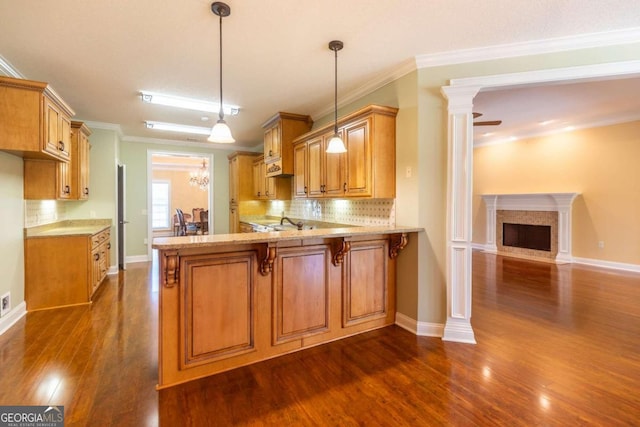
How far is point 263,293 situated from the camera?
8.00ft

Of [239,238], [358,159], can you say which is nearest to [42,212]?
[239,238]

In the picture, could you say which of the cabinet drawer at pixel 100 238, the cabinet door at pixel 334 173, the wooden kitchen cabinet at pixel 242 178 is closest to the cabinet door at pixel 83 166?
the cabinet drawer at pixel 100 238

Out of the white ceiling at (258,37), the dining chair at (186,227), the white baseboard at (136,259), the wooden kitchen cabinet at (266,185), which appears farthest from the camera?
the dining chair at (186,227)

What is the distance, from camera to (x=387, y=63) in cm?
305

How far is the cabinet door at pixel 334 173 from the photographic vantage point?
3.56 m

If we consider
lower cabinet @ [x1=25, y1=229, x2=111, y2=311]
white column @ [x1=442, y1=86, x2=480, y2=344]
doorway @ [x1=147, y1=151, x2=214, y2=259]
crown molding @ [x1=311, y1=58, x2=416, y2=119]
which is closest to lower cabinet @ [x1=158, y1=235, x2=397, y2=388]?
white column @ [x1=442, y1=86, x2=480, y2=344]

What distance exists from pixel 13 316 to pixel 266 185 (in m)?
3.95

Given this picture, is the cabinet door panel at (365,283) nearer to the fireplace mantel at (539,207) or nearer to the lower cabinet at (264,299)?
the lower cabinet at (264,299)

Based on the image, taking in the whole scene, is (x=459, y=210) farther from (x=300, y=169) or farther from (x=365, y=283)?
(x=300, y=169)

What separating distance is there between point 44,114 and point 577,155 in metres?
8.68

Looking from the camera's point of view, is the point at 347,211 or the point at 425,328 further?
the point at 347,211

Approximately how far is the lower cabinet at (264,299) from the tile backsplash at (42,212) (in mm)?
3005

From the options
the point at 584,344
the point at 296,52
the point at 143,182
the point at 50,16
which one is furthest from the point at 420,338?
the point at 143,182

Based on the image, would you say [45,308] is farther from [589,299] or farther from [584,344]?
[589,299]
